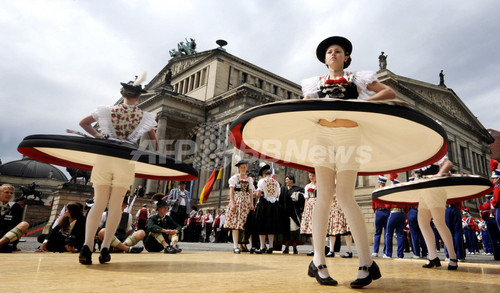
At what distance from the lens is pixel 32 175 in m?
64.9

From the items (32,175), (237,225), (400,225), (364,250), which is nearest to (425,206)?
(364,250)

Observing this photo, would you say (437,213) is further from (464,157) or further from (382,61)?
(464,157)

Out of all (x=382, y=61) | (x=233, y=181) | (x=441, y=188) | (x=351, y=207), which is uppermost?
(x=382, y=61)

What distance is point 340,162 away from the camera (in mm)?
2742

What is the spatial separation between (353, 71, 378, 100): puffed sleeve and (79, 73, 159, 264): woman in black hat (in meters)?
2.54

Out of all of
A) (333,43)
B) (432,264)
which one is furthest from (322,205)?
(432,264)

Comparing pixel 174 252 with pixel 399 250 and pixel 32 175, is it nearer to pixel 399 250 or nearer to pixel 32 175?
pixel 399 250

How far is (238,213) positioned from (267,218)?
82 cm

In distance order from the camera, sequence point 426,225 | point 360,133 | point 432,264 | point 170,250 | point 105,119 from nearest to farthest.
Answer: point 360,133
point 105,119
point 432,264
point 426,225
point 170,250

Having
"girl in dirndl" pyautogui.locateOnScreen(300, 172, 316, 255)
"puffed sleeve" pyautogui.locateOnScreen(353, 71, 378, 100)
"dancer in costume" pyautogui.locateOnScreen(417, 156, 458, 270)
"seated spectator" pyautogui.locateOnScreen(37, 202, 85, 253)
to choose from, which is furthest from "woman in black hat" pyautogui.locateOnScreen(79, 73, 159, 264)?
"girl in dirndl" pyautogui.locateOnScreen(300, 172, 316, 255)

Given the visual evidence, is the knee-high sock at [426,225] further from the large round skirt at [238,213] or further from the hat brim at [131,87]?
the hat brim at [131,87]

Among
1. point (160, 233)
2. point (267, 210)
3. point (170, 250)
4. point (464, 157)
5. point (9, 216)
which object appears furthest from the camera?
point (464, 157)

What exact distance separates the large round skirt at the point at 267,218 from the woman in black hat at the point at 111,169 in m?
4.94

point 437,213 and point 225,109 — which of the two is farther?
point 225,109
